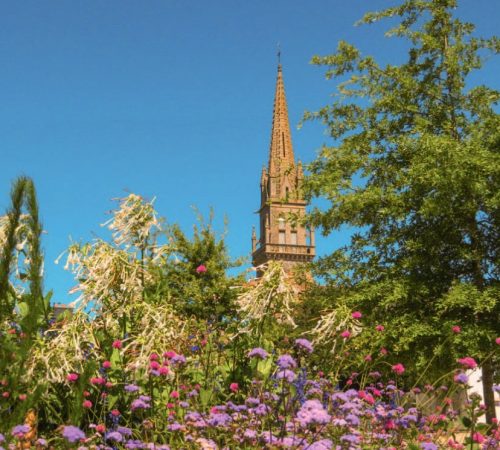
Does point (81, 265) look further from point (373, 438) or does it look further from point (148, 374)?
point (373, 438)

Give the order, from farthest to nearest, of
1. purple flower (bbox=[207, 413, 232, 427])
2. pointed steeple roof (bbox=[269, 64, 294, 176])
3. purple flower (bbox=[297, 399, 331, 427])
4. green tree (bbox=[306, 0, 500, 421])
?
1. pointed steeple roof (bbox=[269, 64, 294, 176])
2. green tree (bbox=[306, 0, 500, 421])
3. purple flower (bbox=[207, 413, 232, 427])
4. purple flower (bbox=[297, 399, 331, 427])

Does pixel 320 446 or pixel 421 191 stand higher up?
pixel 421 191

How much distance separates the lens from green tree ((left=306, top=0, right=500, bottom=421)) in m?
14.2

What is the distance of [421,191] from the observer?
49.4ft

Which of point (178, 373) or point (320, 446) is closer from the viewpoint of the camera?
point (320, 446)

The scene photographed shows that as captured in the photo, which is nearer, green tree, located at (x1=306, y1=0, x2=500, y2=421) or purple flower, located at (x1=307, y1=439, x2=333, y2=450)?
purple flower, located at (x1=307, y1=439, x2=333, y2=450)

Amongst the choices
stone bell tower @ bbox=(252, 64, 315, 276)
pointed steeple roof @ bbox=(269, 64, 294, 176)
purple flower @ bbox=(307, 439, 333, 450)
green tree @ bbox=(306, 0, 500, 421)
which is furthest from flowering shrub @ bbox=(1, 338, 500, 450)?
pointed steeple roof @ bbox=(269, 64, 294, 176)

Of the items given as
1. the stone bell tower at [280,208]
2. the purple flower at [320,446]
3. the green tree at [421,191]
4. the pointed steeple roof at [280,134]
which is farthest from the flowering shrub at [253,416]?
the pointed steeple roof at [280,134]

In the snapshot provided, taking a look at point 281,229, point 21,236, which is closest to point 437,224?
point 21,236

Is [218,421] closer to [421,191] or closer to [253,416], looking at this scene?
[253,416]

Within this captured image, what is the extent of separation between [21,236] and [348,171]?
41.8 ft

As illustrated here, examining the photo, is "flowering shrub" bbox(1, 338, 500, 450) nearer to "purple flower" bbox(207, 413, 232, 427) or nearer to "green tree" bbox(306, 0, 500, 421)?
"purple flower" bbox(207, 413, 232, 427)

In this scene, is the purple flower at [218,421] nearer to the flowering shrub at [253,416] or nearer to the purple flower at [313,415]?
the flowering shrub at [253,416]

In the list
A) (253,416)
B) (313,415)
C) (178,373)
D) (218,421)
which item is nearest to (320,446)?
(313,415)
